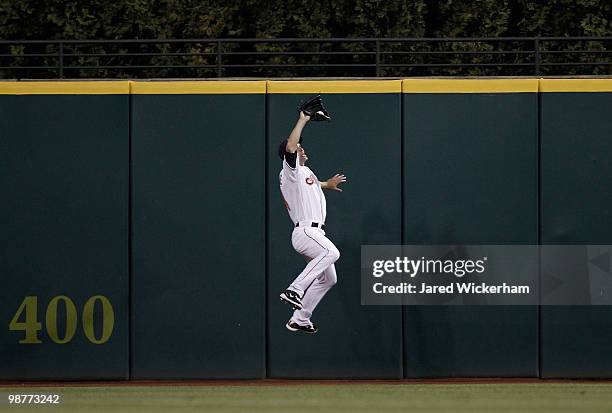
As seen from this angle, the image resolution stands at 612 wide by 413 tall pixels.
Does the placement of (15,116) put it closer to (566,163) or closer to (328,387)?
(328,387)

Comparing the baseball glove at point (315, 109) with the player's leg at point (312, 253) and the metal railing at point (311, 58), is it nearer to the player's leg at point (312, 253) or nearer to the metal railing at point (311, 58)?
the player's leg at point (312, 253)

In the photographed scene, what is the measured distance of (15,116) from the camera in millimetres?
11422

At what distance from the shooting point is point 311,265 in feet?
37.3

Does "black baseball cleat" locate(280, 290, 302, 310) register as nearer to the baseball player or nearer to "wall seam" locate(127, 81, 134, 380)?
the baseball player

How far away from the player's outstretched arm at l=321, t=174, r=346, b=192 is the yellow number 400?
2573mm

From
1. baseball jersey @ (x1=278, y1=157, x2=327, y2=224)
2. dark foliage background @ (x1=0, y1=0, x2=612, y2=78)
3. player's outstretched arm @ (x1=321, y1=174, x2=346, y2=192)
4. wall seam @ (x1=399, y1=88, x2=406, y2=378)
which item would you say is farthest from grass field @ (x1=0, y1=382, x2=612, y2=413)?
dark foliage background @ (x1=0, y1=0, x2=612, y2=78)

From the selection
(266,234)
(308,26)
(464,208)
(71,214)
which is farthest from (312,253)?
(308,26)

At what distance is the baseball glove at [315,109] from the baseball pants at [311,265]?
3.81ft

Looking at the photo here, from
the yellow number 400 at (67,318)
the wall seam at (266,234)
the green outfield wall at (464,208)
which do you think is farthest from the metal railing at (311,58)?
the yellow number 400 at (67,318)

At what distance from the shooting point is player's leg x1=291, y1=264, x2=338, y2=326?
11.4m

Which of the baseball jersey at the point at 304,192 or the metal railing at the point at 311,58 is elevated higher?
the metal railing at the point at 311,58

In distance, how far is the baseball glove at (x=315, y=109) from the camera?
37.2ft

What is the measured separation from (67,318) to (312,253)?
265 cm

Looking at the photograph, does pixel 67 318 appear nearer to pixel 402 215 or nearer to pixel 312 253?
pixel 312 253
